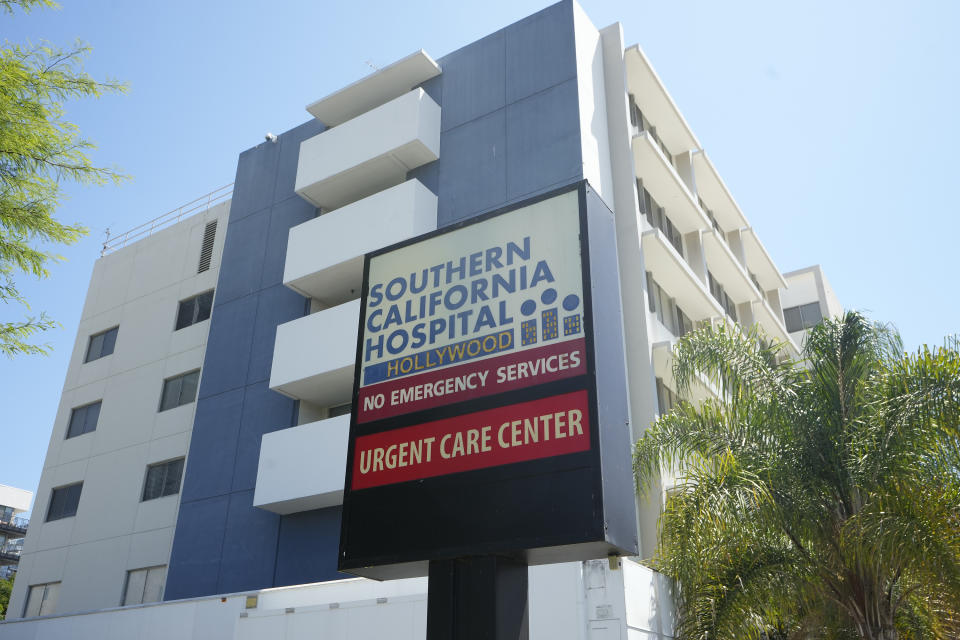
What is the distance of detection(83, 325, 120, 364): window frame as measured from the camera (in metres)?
30.3

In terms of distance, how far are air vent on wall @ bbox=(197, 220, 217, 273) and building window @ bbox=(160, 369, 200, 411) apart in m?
3.81

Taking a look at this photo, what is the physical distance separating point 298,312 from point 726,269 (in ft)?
50.7

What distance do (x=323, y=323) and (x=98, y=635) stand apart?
8.92 m

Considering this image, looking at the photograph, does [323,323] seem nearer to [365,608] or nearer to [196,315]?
[196,315]

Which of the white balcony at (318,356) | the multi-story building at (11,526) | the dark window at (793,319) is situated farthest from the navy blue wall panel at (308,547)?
the multi-story building at (11,526)

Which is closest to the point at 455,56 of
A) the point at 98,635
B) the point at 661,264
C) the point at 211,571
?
the point at 661,264

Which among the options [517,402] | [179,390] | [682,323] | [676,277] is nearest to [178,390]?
[179,390]

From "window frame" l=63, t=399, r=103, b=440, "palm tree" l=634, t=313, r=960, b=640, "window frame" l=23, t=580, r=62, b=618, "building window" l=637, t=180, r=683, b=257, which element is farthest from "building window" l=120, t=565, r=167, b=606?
"building window" l=637, t=180, r=683, b=257

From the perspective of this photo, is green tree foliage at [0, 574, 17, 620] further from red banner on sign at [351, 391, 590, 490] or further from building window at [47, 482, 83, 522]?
red banner on sign at [351, 391, 590, 490]

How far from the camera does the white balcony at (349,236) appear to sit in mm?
22688

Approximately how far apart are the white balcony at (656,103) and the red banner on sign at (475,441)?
19.8 meters

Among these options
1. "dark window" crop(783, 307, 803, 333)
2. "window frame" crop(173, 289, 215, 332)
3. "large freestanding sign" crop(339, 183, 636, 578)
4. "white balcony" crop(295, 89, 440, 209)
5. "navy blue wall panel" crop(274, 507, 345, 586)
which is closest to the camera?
"large freestanding sign" crop(339, 183, 636, 578)

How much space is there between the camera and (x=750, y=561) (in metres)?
14.3

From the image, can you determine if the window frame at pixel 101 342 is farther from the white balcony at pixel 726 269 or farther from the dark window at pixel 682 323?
the white balcony at pixel 726 269
